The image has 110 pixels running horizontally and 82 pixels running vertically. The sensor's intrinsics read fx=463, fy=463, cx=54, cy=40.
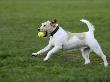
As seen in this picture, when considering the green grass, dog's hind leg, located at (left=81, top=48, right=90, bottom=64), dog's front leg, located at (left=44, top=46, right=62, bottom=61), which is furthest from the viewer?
dog's hind leg, located at (left=81, top=48, right=90, bottom=64)

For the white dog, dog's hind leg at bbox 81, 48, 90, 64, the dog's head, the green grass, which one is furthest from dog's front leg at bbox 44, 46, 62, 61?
dog's hind leg at bbox 81, 48, 90, 64

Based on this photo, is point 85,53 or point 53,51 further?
point 85,53

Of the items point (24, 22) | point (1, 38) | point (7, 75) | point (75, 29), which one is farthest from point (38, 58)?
point (24, 22)

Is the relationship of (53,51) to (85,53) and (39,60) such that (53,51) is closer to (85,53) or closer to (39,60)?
(39,60)

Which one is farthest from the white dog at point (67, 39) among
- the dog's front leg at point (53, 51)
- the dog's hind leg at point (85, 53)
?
the dog's hind leg at point (85, 53)

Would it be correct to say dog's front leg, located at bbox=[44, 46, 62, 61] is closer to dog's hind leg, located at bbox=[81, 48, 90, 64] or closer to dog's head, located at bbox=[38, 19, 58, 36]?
dog's head, located at bbox=[38, 19, 58, 36]

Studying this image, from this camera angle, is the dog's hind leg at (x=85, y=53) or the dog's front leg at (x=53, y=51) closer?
the dog's front leg at (x=53, y=51)

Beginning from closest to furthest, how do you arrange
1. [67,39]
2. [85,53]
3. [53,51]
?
[53,51], [67,39], [85,53]

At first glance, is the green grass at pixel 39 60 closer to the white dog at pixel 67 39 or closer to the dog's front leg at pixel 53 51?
the dog's front leg at pixel 53 51

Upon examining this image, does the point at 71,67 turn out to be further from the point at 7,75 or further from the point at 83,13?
the point at 83,13

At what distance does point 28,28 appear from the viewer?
23.4 meters

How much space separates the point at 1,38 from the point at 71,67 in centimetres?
685

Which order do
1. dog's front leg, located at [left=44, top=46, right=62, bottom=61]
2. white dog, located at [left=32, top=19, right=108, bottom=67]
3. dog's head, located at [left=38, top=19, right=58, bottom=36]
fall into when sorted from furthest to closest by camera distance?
dog's head, located at [left=38, top=19, right=58, bottom=36], white dog, located at [left=32, top=19, right=108, bottom=67], dog's front leg, located at [left=44, top=46, right=62, bottom=61]

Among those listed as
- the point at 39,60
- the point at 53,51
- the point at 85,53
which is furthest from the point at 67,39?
the point at 39,60
